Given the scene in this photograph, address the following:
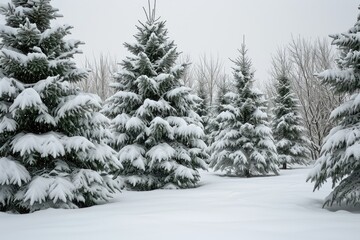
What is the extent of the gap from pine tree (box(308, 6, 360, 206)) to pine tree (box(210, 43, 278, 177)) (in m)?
8.62

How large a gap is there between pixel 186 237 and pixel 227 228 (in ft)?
2.21

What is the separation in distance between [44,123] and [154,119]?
403 centimetres

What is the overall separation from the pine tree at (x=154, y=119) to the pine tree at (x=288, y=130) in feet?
40.3

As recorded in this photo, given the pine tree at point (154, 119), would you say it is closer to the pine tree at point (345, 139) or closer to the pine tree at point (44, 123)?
the pine tree at point (44, 123)

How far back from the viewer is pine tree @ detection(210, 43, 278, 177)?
15.1 meters

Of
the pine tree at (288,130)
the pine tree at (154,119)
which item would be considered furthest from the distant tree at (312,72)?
the pine tree at (154,119)

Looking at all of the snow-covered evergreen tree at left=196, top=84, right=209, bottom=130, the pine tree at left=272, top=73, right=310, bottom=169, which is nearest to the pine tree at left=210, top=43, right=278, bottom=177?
the pine tree at left=272, top=73, right=310, bottom=169

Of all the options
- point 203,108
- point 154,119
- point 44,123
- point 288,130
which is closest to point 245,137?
point 154,119

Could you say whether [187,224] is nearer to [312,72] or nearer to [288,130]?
[288,130]

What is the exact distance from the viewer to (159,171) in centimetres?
1057

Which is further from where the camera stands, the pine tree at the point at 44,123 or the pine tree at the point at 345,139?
the pine tree at the point at 44,123

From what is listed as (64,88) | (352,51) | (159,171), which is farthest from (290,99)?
(64,88)

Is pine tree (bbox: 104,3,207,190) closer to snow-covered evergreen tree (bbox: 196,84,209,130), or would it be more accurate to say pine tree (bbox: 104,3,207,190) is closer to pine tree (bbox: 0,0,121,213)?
pine tree (bbox: 0,0,121,213)

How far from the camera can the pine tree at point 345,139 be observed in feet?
18.1
